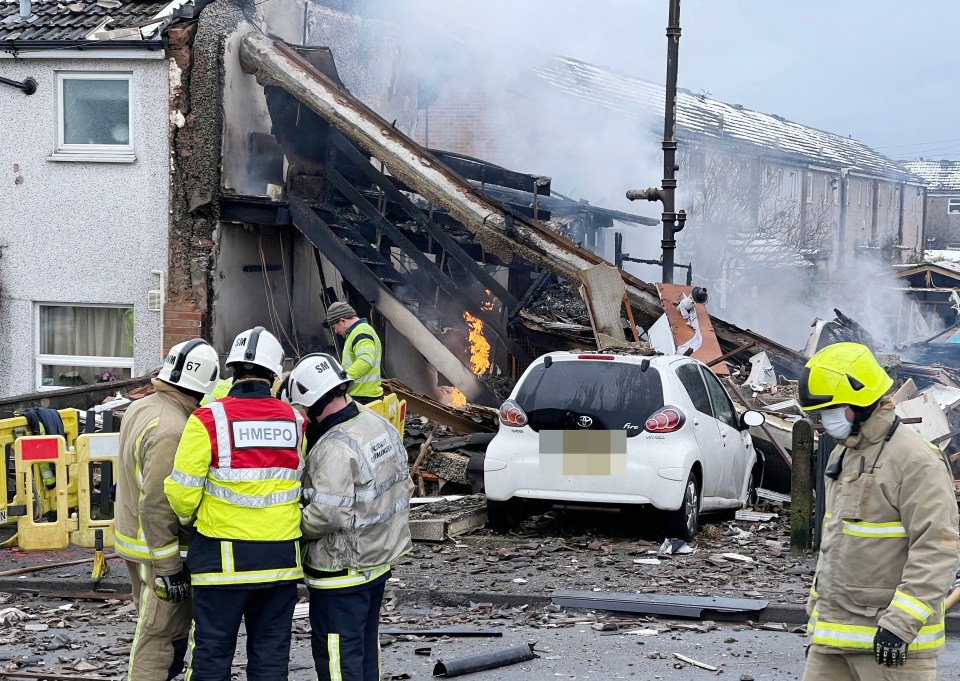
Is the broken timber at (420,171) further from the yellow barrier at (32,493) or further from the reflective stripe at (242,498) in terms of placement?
the reflective stripe at (242,498)

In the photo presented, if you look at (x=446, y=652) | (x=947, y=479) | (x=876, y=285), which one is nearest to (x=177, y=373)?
(x=446, y=652)

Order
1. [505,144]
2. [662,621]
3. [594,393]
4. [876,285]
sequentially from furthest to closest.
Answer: [876,285] < [505,144] < [594,393] < [662,621]

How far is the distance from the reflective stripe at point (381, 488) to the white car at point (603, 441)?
3.81m

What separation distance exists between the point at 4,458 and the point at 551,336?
6981mm

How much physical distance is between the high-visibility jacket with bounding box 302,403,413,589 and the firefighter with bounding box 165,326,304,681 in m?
0.09

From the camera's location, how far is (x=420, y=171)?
14156 millimetres

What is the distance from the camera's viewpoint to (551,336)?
14203 millimetres

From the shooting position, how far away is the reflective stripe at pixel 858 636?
376 cm

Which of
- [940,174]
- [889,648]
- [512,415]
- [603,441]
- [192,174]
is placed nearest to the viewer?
[889,648]

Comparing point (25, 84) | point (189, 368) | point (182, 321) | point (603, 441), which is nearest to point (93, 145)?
point (25, 84)

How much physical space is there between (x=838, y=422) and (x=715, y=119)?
35.1 m

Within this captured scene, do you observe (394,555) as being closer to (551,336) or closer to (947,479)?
(947,479)

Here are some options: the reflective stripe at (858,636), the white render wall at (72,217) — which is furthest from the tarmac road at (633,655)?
the white render wall at (72,217)

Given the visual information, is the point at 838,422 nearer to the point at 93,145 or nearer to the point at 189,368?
the point at 189,368
